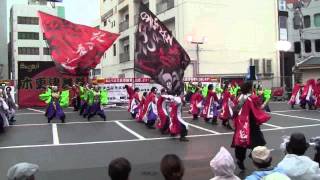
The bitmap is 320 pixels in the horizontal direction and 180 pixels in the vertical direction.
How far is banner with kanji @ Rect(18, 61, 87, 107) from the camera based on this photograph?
95.6 ft

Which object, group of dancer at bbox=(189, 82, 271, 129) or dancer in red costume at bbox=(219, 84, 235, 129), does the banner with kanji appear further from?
dancer in red costume at bbox=(219, 84, 235, 129)

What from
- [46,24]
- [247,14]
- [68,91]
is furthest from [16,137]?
[247,14]

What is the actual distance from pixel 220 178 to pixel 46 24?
62.3ft

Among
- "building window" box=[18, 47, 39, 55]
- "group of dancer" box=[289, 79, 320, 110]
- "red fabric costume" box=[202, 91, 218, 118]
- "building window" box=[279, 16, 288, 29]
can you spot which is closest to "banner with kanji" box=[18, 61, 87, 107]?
"red fabric costume" box=[202, 91, 218, 118]

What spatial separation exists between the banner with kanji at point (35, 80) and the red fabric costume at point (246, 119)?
20379 millimetres

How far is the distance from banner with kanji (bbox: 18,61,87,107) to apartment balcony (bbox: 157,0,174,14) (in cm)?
1473

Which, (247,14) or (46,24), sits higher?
(247,14)

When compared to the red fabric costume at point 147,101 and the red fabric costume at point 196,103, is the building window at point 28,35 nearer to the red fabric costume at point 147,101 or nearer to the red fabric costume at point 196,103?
the red fabric costume at point 196,103

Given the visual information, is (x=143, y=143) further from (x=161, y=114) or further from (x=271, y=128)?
(x=271, y=128)

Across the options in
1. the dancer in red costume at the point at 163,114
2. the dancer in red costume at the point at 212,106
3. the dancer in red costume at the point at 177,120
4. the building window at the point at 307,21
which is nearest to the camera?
the dancer in red costume at the point at 177,120

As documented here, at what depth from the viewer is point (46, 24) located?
Answer: 73.8 feet

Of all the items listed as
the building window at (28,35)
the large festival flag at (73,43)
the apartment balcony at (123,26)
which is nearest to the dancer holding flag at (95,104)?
the large festival flag at (73,43)

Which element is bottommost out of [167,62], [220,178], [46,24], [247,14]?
[220,178]

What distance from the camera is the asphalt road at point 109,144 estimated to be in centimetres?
994
